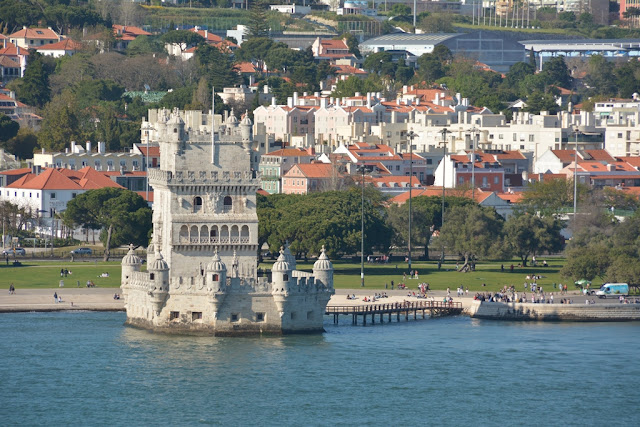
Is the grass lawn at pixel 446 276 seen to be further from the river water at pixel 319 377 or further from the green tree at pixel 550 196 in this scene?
the green tree at pixel 550 196

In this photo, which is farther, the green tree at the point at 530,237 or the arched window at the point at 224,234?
the green tree at the point at 530,237

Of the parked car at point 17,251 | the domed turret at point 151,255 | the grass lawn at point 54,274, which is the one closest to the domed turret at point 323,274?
the domed turret at point 151,255

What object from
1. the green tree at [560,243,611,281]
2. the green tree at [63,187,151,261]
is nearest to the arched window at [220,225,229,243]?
the green tree at [560,243,611,281]

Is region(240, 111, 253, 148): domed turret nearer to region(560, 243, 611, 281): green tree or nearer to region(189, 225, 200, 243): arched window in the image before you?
region(189, 225, 200, 243): arched window

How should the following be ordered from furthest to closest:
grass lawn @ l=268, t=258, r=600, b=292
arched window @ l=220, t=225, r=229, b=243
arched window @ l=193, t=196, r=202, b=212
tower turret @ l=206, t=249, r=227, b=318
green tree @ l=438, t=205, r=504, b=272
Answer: green tree @ l=438, t=205, r=504, b=272, grass lawn @ l=268, t=258, r=600, b=292, arched window @ l=220, t=225, r=229, b=243, arched window @ l=193, t=196, r=202, b=212, tower turret @ l=206, t=249, r=227, b=318

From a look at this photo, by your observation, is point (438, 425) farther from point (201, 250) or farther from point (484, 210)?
point (484, 210)

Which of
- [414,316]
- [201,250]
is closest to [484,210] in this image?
[414,316]
